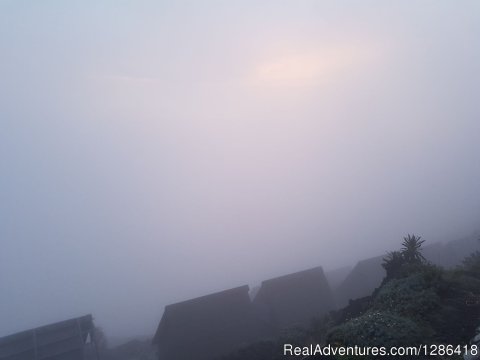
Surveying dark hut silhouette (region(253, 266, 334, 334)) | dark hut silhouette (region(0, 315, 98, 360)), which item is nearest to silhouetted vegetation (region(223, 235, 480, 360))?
dark hut silhouette (region(253, 266, 334, 334))

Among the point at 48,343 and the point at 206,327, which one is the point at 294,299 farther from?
the point at 48,343

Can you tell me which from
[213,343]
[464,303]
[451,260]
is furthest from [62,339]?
[451,260]

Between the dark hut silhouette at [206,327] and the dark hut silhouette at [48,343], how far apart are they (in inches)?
247

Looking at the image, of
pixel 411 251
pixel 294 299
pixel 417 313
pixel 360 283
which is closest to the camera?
pixel 417 313

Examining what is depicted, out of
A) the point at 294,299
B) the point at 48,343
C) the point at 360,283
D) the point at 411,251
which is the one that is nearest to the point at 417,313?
the point at 411,251

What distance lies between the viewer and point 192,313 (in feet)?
123

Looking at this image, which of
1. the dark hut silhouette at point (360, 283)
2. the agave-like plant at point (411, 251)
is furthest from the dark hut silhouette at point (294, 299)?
the agave-like plant at point (411, 251)

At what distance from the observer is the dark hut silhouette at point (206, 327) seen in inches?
1423

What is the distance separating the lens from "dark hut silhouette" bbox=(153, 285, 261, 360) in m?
36.2

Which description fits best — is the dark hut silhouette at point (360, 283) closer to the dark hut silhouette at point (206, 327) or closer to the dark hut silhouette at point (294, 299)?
the dark hut silhouette at point (294, 299)

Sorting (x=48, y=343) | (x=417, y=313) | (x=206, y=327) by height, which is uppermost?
(x=48, y=343)

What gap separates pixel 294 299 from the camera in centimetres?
4138

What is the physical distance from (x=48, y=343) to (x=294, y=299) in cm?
2081

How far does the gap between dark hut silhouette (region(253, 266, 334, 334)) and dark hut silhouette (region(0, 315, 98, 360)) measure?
15.0 metres
